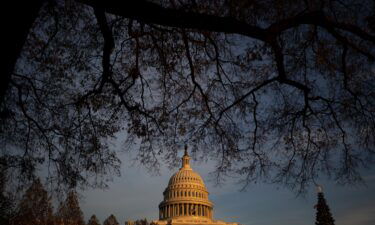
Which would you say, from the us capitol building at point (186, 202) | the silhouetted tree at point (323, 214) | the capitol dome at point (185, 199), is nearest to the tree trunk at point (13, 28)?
the silhouetted tree at point (323, 214)

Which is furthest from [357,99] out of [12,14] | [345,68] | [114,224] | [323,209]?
[114,224]

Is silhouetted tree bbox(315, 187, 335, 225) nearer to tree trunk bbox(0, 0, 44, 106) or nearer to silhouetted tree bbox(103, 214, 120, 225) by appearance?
silhouetted tree bbox(103, 214, 120, 225)

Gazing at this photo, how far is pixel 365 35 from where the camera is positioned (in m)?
6.46

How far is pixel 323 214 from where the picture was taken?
164 ft

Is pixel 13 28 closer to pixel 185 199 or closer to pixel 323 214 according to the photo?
pixel 323 214

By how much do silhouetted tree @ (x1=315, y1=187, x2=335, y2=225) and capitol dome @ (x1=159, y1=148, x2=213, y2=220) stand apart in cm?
3843

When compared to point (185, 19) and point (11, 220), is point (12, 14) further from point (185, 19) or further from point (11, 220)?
point (11, 220)

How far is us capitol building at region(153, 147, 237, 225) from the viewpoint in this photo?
8486 cm

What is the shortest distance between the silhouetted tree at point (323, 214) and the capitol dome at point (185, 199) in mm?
38432

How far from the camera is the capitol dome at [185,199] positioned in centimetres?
8638

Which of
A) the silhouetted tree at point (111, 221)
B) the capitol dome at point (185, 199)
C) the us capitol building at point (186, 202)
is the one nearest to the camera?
the silhouetted tree at point (111, 221)

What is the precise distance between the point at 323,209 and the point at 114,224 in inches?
1439

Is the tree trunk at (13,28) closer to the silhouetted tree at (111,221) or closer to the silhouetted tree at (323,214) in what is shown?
the silhouetted tree at (323,214)

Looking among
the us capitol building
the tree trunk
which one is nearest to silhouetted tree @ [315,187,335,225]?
the us capitol building
